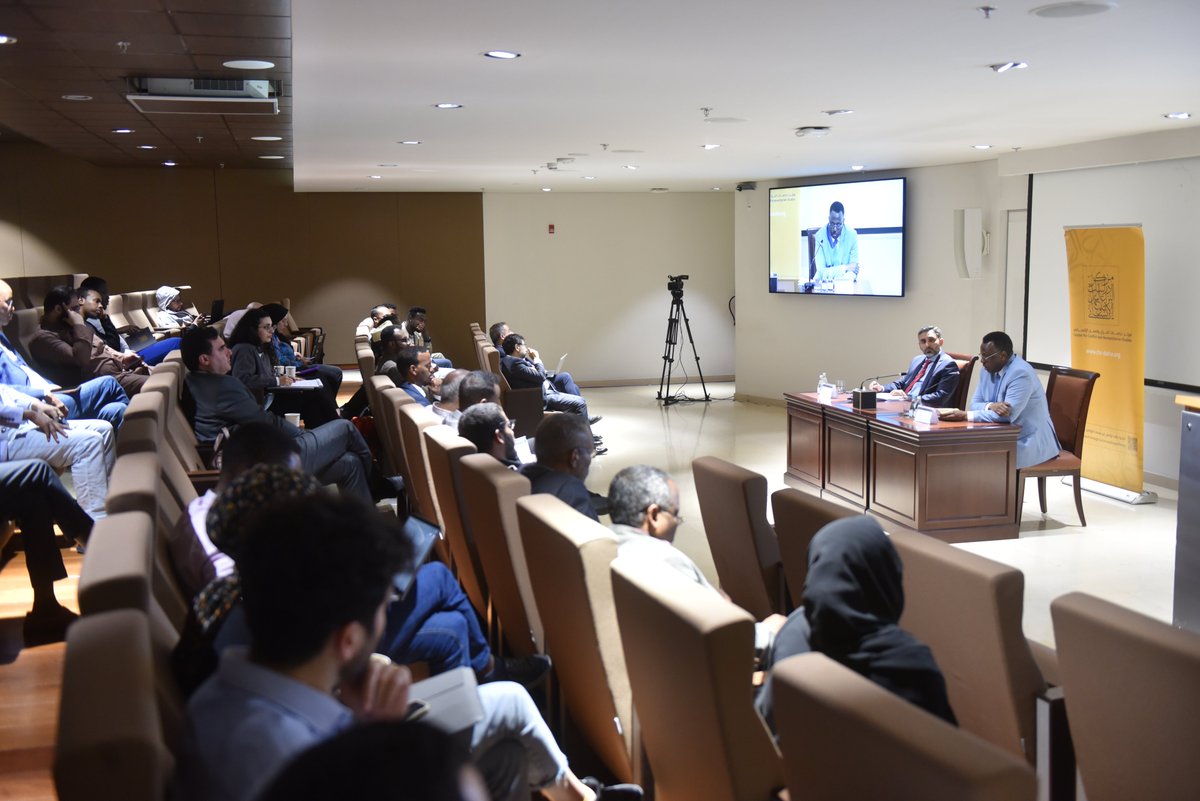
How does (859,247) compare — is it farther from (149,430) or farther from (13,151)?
(13,151)

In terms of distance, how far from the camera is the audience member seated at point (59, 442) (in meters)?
4.64

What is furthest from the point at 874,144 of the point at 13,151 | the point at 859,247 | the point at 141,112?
the point at 13,151

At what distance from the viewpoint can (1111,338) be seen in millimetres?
8172

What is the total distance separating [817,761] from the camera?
1882 millimetres

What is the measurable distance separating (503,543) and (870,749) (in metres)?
1.88

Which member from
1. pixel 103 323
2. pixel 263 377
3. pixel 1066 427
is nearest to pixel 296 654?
pixel 263 377

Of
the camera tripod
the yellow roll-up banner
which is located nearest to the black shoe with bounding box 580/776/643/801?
the yellow roll-up banner

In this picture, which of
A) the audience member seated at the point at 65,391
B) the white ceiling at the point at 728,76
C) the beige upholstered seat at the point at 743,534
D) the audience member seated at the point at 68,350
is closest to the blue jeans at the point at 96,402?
the audience member seated at the point at 65,391

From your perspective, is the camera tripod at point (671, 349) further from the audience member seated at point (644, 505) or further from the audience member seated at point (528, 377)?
the audience member seated at point (644, 505)

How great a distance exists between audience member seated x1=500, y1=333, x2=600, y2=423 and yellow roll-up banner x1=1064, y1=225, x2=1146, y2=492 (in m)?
4.30

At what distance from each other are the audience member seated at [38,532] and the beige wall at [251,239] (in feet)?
35.4

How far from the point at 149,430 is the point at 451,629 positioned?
1490 millimetres

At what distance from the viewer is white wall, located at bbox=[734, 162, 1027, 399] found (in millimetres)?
10195

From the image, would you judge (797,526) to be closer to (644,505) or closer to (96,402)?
(644,505)
